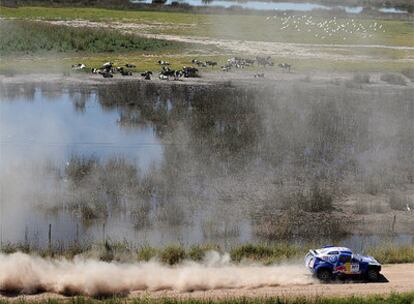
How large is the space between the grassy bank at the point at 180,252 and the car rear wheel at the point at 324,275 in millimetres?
2276

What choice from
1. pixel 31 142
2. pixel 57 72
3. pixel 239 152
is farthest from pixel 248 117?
pixel 57 72

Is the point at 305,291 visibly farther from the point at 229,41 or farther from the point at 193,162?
the point at 229,41

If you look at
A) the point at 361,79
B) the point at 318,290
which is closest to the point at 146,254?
the point at 318,290

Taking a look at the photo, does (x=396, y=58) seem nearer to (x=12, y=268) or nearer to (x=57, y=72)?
(x=57, y=72)

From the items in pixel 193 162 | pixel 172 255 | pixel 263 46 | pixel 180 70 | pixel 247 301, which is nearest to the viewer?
pixel 247 301

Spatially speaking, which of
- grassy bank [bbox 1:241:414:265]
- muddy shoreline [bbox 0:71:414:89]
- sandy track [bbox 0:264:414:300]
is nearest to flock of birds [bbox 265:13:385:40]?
muddy shoreline [bbox 0:71:414:89]

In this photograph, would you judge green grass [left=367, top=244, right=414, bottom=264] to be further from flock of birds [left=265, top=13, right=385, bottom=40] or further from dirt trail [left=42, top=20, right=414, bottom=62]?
dirt trail [left=42, top=20, right=414, bottom=62]

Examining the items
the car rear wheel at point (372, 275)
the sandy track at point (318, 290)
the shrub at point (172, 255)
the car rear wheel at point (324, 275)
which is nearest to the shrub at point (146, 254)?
the shrub at point (172, 255)

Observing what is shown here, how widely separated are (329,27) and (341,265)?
61343 millimetres

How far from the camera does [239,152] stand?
151 feet

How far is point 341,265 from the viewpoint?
27750mm

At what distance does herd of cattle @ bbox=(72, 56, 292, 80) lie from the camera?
70375 mm

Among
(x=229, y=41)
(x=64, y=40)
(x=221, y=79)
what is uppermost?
(x=229, y=41)

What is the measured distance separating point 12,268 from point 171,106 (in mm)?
33009
